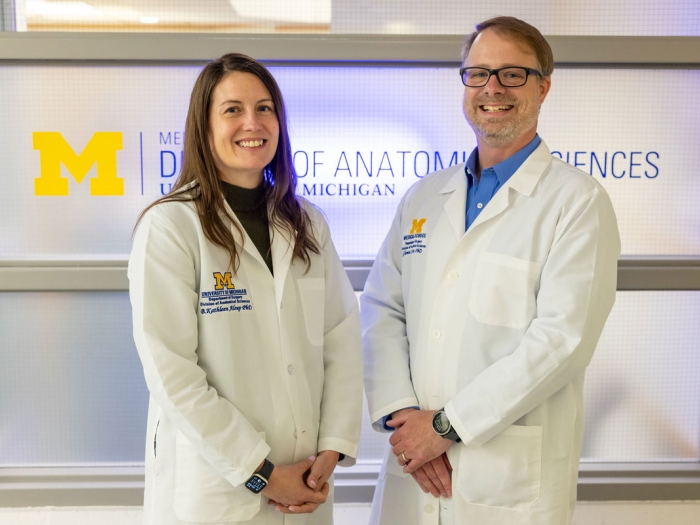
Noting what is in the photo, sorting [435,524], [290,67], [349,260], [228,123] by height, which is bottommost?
[435,524]

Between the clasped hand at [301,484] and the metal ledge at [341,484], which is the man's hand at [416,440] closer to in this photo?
the clasped hand at [301,484]

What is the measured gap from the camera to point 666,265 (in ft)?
7.29

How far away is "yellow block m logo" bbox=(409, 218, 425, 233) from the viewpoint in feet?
5.49

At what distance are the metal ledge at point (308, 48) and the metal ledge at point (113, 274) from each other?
26.6 inches

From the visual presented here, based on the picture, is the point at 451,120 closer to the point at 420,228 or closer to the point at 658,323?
the point at 420,228

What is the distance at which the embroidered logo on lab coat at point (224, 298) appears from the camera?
1.39 m

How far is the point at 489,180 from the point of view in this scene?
1.61m

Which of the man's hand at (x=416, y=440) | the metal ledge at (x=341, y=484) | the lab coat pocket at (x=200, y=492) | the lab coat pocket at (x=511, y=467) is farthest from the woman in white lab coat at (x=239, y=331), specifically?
the metal ledge at (x=341, y=484)

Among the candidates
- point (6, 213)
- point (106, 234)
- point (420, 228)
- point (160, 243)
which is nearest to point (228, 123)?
point (160, 243)

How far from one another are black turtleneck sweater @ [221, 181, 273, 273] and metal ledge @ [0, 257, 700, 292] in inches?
26.8

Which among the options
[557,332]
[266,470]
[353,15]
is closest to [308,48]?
[353,15]

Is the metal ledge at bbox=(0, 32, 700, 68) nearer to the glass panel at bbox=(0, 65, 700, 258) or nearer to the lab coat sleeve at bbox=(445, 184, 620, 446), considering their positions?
the glass panel at bbox=(0, 65, 700, 258)

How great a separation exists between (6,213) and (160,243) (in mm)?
1128

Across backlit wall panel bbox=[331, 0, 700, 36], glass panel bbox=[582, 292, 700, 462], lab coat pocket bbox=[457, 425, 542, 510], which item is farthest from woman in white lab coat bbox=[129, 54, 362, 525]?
glass panel bbox=[582, 292, 700, 462]
